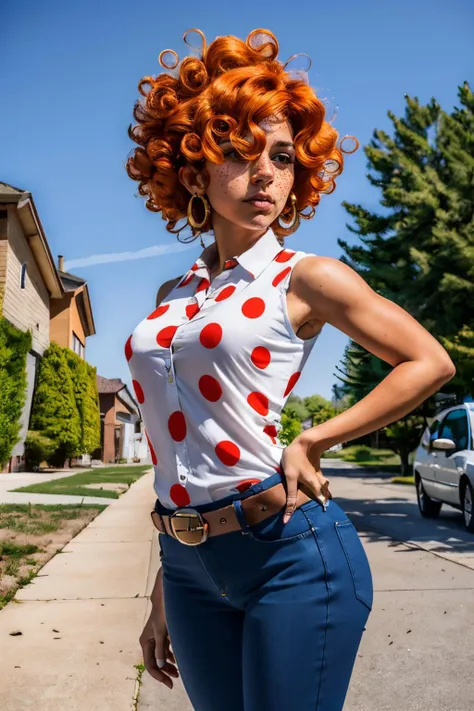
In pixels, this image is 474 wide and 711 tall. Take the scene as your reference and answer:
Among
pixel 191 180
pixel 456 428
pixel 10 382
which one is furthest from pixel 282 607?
pixel 10 382

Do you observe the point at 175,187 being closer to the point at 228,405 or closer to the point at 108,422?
the point at 228,405

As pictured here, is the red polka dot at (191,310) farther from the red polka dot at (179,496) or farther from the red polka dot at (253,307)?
the red polka dot at (179,496)

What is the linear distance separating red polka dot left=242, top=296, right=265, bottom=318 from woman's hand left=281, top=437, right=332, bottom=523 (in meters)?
0.31

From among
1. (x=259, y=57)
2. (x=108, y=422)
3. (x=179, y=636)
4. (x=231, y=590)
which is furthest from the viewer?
(x=108, y=422)

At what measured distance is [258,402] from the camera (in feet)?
5.72

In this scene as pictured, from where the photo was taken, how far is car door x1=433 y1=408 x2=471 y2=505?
38.3ft

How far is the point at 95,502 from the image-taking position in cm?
1503

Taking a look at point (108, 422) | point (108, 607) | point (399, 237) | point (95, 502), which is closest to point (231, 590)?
point (108, 607)

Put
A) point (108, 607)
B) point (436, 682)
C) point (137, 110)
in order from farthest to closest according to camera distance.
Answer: point (108, 607) < point (436, 682) < point (137, 110)

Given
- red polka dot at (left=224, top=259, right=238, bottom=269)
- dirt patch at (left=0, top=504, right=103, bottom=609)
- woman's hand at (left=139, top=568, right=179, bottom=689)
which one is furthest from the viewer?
dirt patch at (left=0, top=504, right=103, bottom=609)

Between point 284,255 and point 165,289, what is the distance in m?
0.50

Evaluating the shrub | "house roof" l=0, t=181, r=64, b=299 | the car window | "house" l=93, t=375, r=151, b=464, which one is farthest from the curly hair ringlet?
"house" l=93, t=375, r=151, b=464

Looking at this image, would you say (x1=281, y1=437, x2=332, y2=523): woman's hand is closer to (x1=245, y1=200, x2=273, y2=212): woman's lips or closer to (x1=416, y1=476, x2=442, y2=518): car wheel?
(x1=245, y1=200, x2=273, y2=212): woman's lips

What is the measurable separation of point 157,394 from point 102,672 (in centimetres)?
312
